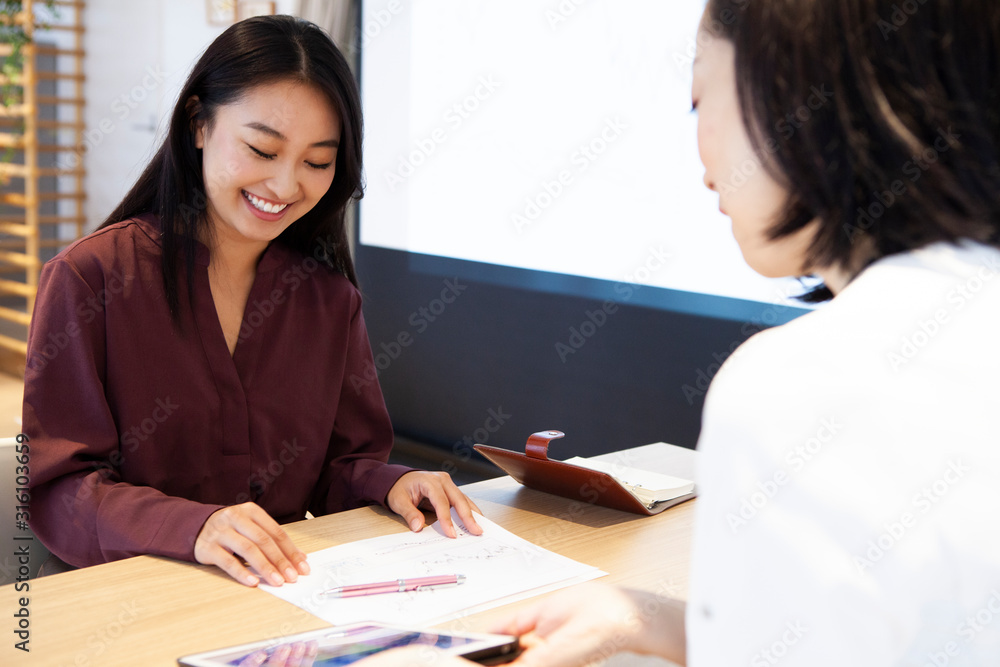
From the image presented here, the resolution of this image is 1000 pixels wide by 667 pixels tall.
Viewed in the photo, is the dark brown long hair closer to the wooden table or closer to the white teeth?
the white teeth

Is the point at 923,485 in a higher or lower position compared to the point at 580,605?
higher

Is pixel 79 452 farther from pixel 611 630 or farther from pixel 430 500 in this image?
pixel 611 630

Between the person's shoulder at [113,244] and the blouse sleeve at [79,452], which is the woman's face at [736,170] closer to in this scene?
the blouse sleeve at [79,452]

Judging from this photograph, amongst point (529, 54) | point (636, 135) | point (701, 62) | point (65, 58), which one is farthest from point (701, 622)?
point (65, 58)

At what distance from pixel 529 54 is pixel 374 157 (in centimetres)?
105

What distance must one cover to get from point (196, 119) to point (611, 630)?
126 cm

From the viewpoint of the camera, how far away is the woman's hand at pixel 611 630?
815mm

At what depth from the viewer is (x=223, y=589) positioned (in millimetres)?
1161

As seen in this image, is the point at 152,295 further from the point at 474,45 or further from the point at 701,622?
the point at 474,45

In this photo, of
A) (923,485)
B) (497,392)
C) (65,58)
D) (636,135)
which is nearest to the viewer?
(923,485)

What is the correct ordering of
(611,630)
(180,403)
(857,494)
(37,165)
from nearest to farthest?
(857,494)
(611,630)
(180,403)
(37,165)

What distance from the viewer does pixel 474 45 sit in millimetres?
3953

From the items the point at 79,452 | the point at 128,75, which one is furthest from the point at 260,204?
the point at 128,75

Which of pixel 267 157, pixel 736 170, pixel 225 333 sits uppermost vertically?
pixel 736 170
